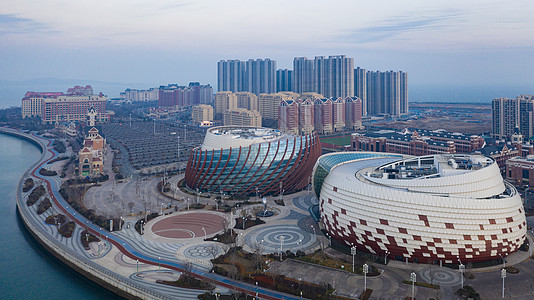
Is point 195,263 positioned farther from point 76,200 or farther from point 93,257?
point 76,200

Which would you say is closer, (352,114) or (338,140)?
(338,140)

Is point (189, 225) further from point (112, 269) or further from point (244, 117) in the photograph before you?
point (244, 117)

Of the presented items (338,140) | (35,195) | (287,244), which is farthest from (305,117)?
(287,244)

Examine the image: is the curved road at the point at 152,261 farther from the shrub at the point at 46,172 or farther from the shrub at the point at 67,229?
the shrub at the point at 46,172

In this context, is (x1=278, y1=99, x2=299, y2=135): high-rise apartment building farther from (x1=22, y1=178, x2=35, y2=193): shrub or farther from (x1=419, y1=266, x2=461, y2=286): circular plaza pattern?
(x1=419, y1=266, x2=461, y2=286): circular plaza pattern

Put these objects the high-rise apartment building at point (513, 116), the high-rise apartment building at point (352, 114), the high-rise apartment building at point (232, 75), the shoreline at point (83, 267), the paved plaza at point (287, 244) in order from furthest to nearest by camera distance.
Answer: the high-rise apartment building at point (232, 75)
the high-rise apartment building at point (352, 114)
the high-rise apartment building at point (513, 116)
the shoreline at point (83, 267)
the paved plaza at point (287, 244)

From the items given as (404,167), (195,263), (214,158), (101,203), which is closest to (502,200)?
(404,167)

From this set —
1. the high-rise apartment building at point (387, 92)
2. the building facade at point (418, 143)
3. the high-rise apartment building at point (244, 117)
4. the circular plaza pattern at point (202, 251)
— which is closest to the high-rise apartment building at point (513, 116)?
the building facade at point (418, 143)
